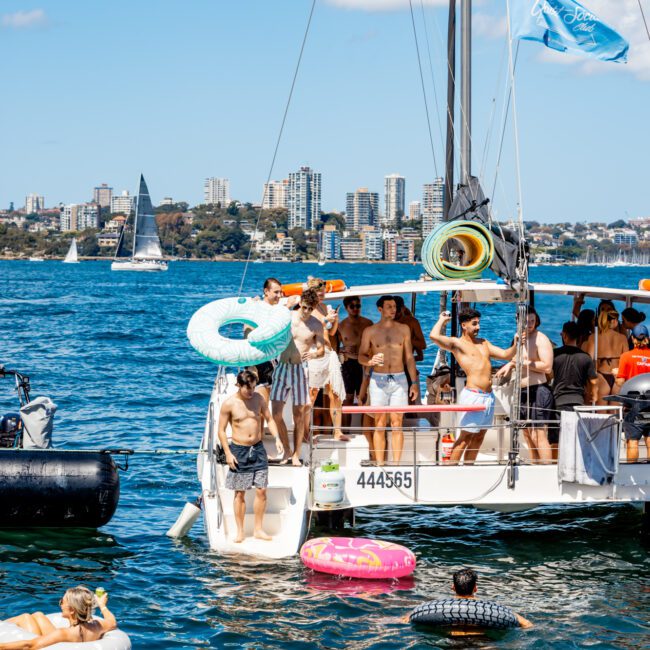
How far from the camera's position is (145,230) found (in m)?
136

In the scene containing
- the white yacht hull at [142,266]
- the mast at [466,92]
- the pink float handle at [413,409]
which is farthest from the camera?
the white yacht hull at [142,266]

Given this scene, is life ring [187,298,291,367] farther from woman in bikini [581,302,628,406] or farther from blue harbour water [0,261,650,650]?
woman in bikini [581,302,628,406]

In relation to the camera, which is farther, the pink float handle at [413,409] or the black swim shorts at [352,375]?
the black swim shorts at [352,375]

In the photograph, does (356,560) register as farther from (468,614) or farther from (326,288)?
(326,288)

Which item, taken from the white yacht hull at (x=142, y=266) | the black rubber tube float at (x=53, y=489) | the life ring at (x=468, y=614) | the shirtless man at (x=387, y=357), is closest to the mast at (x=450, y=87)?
the shirtless man at (x=387, y=357)

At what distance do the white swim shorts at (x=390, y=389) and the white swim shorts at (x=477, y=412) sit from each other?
0.74 meters

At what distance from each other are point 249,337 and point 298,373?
3.37 feet

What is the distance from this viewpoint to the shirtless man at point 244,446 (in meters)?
12.0

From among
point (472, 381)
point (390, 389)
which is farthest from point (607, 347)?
point (390, 389)

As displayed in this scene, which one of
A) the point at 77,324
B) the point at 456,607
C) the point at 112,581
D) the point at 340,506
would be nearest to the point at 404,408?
the point at 340,506

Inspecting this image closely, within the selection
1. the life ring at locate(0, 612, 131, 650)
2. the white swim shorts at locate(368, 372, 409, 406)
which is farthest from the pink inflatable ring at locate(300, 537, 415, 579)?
the life ring at locate(0, 612, 131, 650)

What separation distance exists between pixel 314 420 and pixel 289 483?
1.53 metres

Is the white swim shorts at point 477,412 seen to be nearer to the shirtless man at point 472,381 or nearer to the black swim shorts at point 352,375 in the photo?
the shirtless man at point 472,381

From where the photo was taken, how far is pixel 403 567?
468 inches
